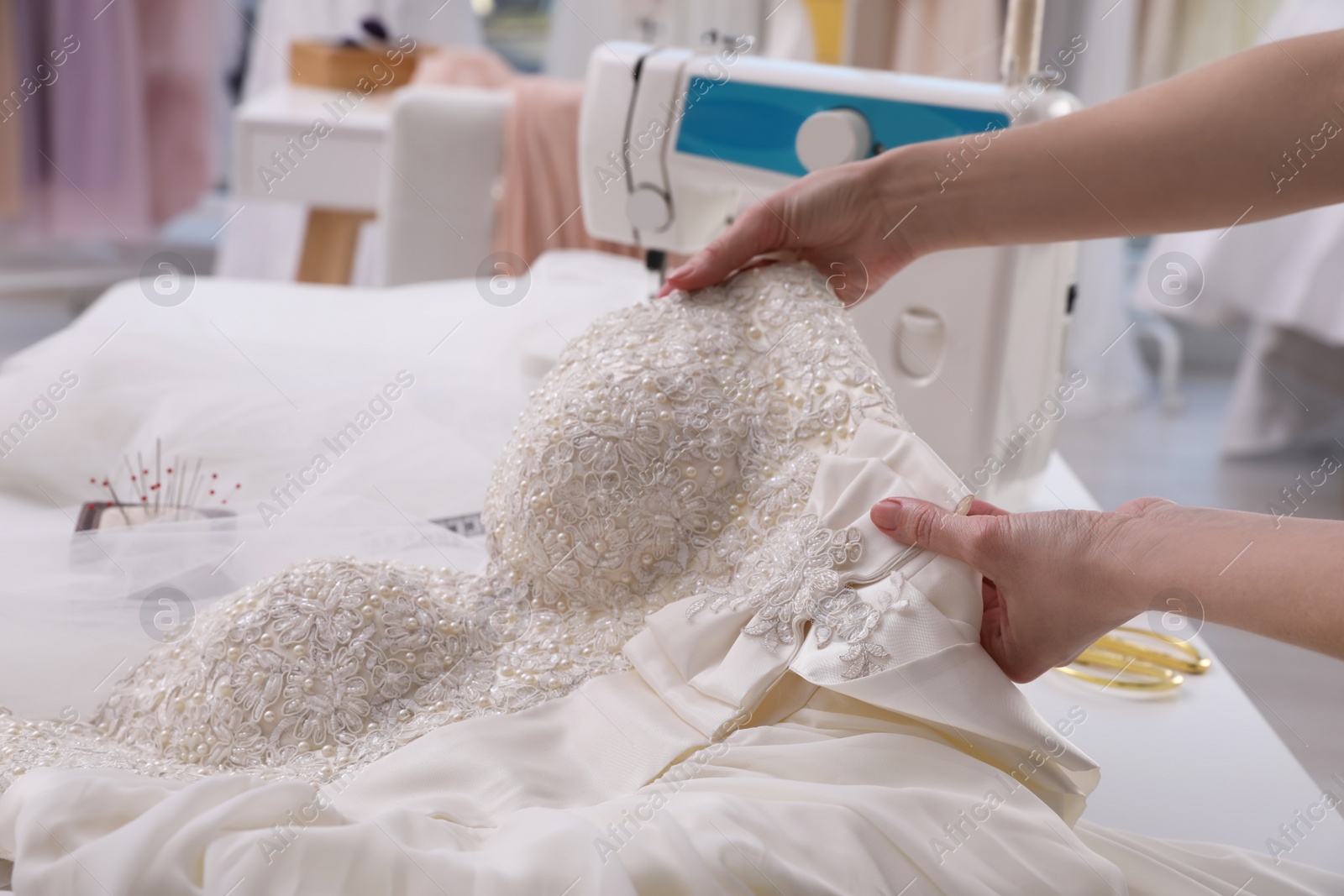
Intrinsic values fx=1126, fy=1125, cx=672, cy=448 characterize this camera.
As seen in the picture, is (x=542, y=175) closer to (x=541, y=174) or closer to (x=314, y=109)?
(x=541, y=174)

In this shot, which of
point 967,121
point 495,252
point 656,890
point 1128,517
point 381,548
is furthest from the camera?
point 495,252

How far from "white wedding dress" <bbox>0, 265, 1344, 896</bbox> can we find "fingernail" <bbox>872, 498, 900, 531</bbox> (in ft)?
0.05

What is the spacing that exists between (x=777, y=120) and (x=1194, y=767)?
831mm

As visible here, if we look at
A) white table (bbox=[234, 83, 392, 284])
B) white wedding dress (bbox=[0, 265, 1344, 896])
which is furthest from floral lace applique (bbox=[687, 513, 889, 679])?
white table (bbox=[234, 83, 392, 284])

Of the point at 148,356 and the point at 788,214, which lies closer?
the point at 788,214

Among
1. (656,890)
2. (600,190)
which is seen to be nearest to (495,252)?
(600,190)

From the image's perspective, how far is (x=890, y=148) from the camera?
51.4 inches

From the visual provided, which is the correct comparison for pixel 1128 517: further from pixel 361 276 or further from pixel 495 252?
pixel 361 276

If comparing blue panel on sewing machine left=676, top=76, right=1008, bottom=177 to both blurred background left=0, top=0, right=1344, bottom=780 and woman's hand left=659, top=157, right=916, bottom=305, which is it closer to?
woman's hand left=659, top=157, right=916, bottom=305

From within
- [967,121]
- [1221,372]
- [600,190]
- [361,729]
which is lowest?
[1221,372]

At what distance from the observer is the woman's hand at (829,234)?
1.07 meters

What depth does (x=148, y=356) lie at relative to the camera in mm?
1343

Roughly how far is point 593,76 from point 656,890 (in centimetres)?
118

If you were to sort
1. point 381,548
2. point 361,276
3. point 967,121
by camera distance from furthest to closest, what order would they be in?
1. point 361,276
2. point 967,121
3. point 381,548
